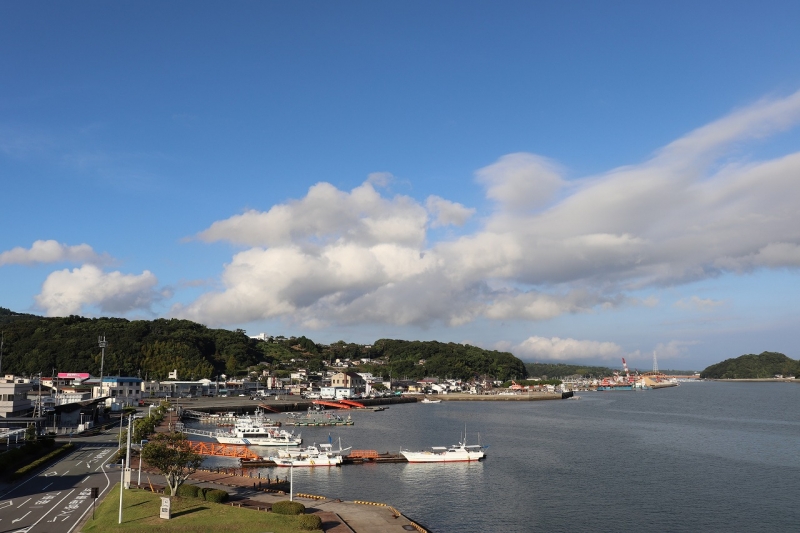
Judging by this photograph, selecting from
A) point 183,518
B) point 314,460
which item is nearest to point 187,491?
point 183,518

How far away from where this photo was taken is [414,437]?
101 metres

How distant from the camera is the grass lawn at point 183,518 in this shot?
3481cm

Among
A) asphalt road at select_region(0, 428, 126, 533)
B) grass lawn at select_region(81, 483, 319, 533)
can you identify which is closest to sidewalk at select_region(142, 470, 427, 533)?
grass lawn at select_region(81, 483, 319, 533)

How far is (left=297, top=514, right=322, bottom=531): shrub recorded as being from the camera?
118 ft

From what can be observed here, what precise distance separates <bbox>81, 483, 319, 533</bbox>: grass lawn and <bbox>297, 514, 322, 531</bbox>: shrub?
303 millimetres

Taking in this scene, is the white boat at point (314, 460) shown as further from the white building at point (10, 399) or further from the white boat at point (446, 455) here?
the white building at point (10, 399)

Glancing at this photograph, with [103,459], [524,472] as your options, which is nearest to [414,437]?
[524,472]

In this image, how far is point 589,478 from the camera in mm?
64125

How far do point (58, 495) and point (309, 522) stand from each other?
2175cm

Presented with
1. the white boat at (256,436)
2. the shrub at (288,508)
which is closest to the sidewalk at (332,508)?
the shrub at (288,508)

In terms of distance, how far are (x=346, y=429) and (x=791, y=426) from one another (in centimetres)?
8821

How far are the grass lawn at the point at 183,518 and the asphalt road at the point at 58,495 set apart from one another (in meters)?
1.80

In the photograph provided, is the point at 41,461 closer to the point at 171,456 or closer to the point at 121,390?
the point at 171,456

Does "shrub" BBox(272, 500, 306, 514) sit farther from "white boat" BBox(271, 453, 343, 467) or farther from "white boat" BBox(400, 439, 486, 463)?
"white boat" BBox(400, 439, 486, 463)
